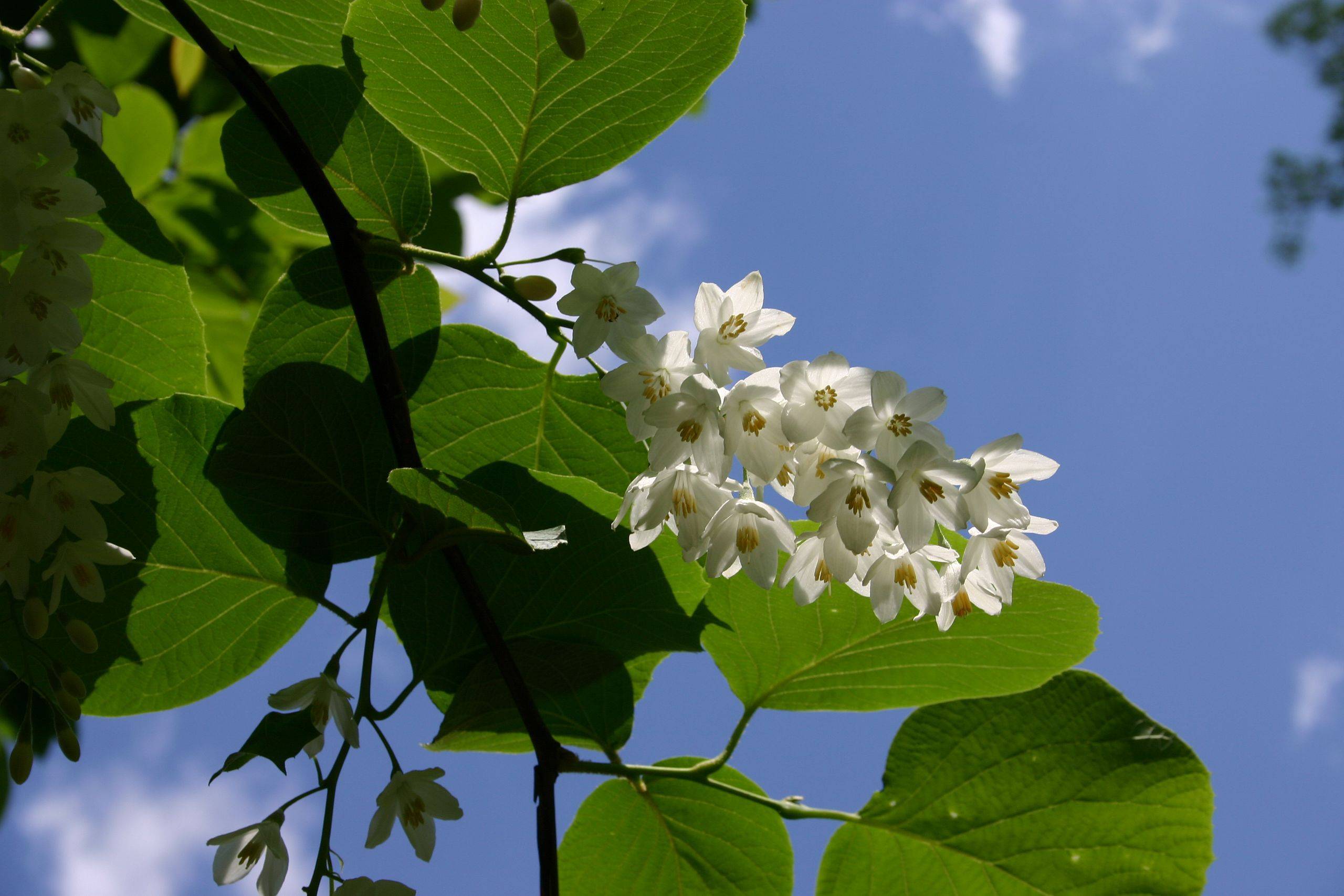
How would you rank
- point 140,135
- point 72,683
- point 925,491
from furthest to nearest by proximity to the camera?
point 140,135, point 72,683, point 925,491

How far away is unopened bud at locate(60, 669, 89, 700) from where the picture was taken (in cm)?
91

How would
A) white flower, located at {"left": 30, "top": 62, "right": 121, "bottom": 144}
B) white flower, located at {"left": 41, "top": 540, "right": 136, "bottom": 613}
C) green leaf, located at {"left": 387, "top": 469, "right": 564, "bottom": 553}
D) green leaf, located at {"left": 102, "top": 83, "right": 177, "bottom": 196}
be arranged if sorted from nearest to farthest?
1. green leaf, located at {"left": 387, "top": 469, "right": 564, "bottom": 553}
2. white flower, located at {"left": 41, "top": 540, "right": 136, "bottom": 613}
3. white flower, located at {"left": 30, "top": 62, "right": 121, "bottom": 144}
4. green leaf, located at {"left": 102, "top": 83, "right": 177, "bottom": 196}

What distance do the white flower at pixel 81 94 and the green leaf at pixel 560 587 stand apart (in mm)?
632

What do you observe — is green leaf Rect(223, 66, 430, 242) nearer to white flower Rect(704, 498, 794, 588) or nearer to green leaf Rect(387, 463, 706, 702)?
green leaf Rect(387, 463, 706, 702)

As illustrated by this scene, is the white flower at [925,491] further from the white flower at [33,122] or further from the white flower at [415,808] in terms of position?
the white flower at [33,122]

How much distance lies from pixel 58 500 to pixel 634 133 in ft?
2.08

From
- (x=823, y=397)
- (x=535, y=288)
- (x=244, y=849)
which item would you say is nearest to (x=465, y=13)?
(x=535, y=288)

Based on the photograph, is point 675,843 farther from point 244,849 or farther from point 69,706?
point 69,706

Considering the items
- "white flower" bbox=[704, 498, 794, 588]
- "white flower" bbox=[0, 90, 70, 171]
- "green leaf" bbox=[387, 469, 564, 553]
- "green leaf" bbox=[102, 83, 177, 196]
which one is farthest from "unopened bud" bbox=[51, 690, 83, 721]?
"green leaf" bbox=[102, 83, 177, 196]

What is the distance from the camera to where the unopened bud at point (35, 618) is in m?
0.85

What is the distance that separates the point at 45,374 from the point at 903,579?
A: 0.78 m

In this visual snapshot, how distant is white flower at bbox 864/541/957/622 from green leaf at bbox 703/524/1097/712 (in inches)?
6.2

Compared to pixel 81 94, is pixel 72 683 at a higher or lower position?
lower

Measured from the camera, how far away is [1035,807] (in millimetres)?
1098
